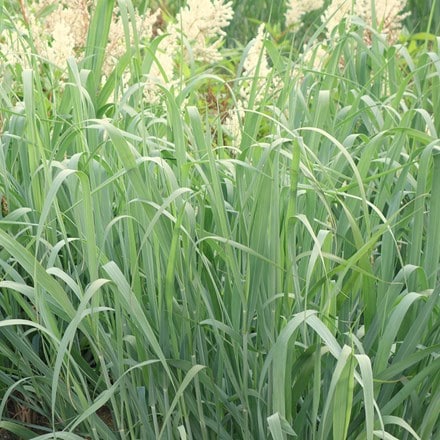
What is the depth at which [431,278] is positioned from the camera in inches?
73.8

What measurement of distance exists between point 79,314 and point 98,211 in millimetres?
338

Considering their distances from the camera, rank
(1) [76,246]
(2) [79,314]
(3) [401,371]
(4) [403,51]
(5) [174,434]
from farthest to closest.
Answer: (4) [403,51] < (1) [76,246] < (5) [174,434] < (3) [401,371] < (2) [79,314]

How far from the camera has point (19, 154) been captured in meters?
2.21

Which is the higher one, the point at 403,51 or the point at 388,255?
the point at 403,51

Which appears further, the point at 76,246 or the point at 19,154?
the point at 19,154

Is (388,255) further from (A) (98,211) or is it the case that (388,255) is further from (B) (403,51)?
(B) (403,51)

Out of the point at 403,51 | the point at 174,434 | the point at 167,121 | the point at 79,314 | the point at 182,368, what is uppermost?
the point at 403,51

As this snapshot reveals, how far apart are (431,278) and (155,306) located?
1.79 feet

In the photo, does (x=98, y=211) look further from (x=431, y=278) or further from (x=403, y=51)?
(x=403, y=51)

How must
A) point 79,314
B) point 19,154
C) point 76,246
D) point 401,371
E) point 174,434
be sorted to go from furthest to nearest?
point 19,154 → point 76,246 → point 174,434 → point 401,371 → point 79,314

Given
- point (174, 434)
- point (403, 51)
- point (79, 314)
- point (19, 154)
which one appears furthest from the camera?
point (403, 51)

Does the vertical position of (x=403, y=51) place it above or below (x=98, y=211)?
above

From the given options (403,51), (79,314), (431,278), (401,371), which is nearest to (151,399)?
(79,314)

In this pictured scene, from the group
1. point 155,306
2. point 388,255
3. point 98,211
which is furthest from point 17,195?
point 388,255
